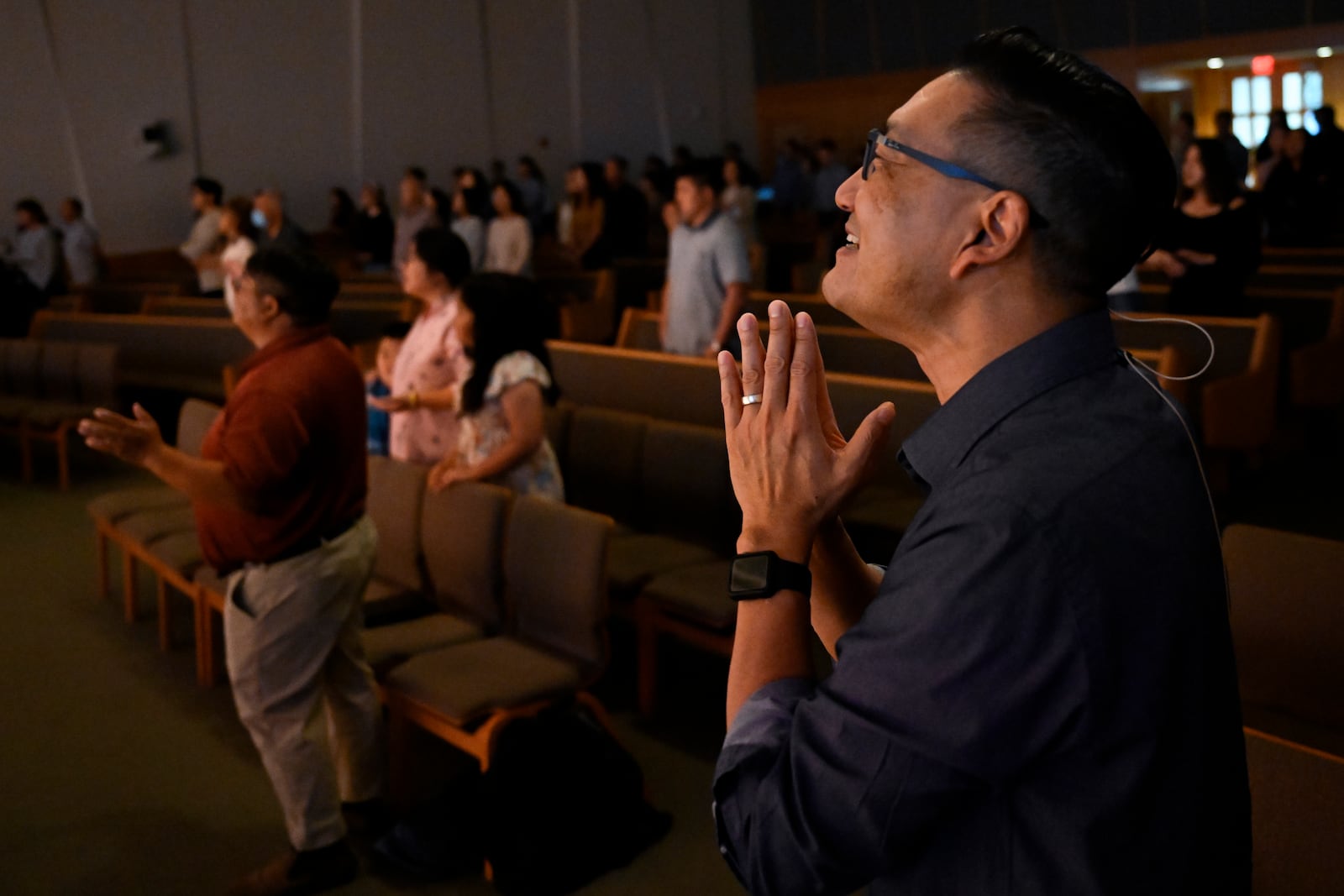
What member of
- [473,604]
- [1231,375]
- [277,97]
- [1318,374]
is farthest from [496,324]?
[277,97]

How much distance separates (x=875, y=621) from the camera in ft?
3.09

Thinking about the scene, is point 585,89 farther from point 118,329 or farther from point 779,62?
point 118,329

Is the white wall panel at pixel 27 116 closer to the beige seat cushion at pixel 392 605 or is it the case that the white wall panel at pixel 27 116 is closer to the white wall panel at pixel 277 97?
the white wall panel at pixel 277 97

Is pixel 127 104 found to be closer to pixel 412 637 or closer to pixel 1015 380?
pixel 412 637

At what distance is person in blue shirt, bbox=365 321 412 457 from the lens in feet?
16.9

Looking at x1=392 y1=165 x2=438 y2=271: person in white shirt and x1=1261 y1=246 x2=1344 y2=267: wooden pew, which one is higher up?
x1=392 y1=165 x2=438 y2=271: person in white shirt

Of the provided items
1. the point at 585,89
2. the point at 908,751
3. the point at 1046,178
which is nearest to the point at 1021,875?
the point at 908,751

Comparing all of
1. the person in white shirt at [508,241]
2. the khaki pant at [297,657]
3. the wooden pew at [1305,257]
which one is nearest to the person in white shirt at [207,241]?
the person in white shirt at [508,241]

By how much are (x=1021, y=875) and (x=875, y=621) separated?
0.70 ft

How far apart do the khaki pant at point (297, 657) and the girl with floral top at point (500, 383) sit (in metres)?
0.77

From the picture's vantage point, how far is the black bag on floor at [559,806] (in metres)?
2.98

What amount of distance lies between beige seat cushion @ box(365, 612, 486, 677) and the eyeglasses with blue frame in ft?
8.80


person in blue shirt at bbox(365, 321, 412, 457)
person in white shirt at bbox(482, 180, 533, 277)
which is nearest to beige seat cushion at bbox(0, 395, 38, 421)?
person in blue shirt at bbox(365, 321, 412, 457)

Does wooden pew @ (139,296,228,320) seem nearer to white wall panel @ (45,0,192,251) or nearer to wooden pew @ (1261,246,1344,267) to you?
white wall panel @ (45,0,192,251)
